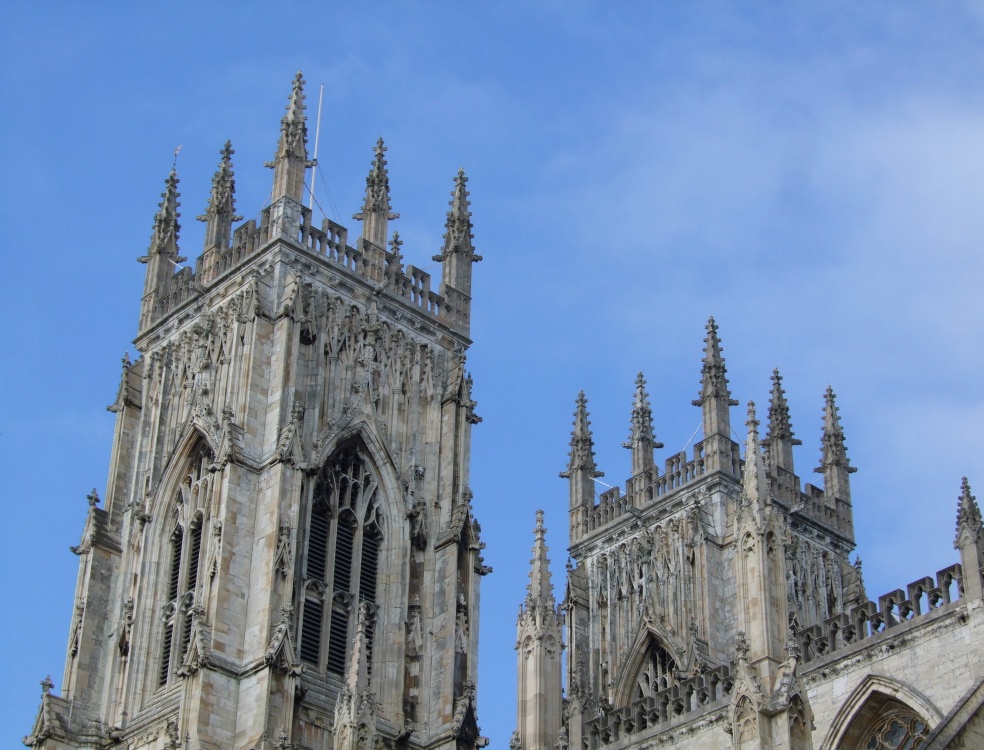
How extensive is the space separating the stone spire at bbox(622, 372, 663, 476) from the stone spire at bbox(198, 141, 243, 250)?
1172 centimetres

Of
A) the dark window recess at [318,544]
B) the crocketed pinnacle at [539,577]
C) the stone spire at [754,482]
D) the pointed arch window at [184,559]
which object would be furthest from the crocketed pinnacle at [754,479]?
the pointed arch window at [184,559]

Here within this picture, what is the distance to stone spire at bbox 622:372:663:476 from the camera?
151 feet

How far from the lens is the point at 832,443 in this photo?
47406mm

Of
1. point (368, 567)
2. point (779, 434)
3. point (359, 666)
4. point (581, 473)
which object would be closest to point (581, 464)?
point (581, 473)

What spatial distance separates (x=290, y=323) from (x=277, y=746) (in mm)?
9185

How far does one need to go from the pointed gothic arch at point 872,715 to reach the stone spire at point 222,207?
18.9m

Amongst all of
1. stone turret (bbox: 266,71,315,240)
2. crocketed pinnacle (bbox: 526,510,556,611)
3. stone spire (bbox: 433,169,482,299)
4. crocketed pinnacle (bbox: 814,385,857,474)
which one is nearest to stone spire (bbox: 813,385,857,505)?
crocketed pinnacle (bbox: 814,385,857,474)

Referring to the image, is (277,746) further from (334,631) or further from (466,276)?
(466,276)

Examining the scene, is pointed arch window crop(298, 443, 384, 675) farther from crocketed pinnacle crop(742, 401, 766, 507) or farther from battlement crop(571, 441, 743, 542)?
crocketed pinnacle crop(742, 401, 766, 507)

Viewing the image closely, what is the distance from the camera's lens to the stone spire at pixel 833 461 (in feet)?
153

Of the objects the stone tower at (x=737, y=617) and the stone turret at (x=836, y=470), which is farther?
the stone turret at (x=836, y=470)

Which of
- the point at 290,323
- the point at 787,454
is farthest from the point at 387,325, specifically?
the point at 787,454

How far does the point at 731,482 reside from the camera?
43344 millimetres

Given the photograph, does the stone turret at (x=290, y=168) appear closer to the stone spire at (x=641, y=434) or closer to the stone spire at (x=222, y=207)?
the stone spire at (x=222, y=207)
